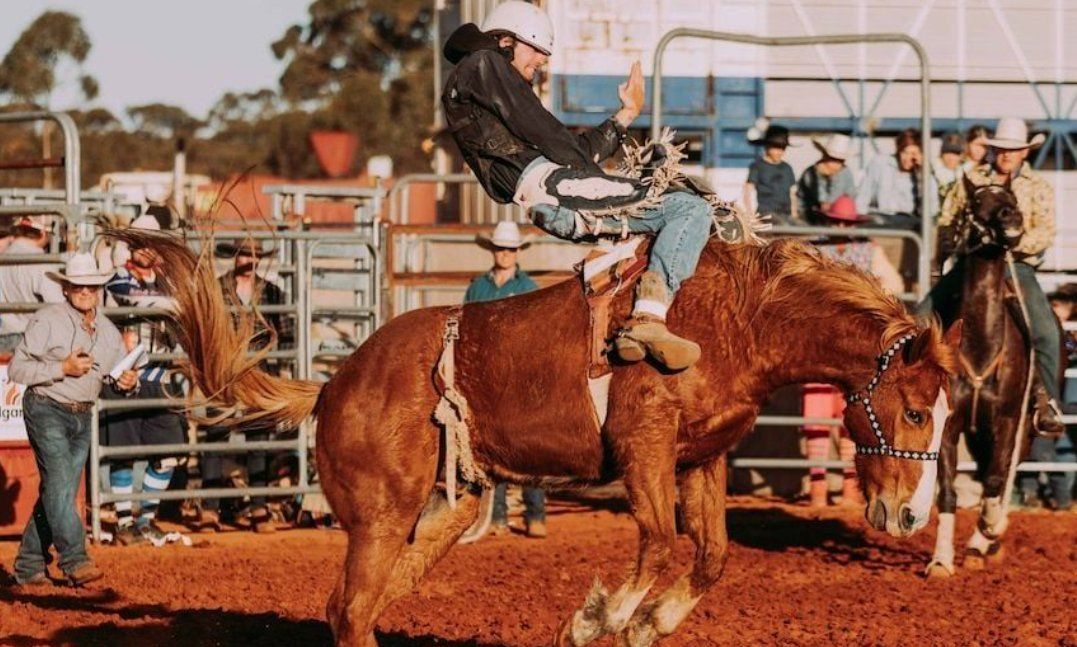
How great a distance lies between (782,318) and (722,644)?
2.07m

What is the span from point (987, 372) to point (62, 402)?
5.39 m

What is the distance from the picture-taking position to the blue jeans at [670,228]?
6555mm

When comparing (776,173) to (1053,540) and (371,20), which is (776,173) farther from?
(371,20)

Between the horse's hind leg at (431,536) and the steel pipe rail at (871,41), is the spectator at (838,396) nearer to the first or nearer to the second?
the steel pipe rail at (871,41)

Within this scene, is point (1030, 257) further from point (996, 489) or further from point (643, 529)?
point (643, 529)

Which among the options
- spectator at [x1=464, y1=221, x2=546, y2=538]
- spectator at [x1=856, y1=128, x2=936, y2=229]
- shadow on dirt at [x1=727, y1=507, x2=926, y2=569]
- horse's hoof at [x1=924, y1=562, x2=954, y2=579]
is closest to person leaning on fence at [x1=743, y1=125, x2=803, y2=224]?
spectator at [x1=856, y1=128, x2=936, y2=229]

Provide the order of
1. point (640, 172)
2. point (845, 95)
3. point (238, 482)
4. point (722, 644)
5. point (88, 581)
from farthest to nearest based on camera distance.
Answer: point (845, 95) → point (238, 482) → point (88, 581) → point (722, 644) → point (640, 172)

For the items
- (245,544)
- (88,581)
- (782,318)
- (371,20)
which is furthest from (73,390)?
(371,20)

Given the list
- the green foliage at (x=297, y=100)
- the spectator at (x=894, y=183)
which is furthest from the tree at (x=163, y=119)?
the spectator at (x=894, y=183)

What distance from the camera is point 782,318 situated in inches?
258

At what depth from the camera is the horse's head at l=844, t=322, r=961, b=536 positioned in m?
6.29

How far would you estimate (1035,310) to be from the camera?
10969mm

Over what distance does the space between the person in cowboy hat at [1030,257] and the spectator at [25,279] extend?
559cm

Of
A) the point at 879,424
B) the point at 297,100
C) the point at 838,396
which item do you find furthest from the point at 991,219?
the point at 297,100
